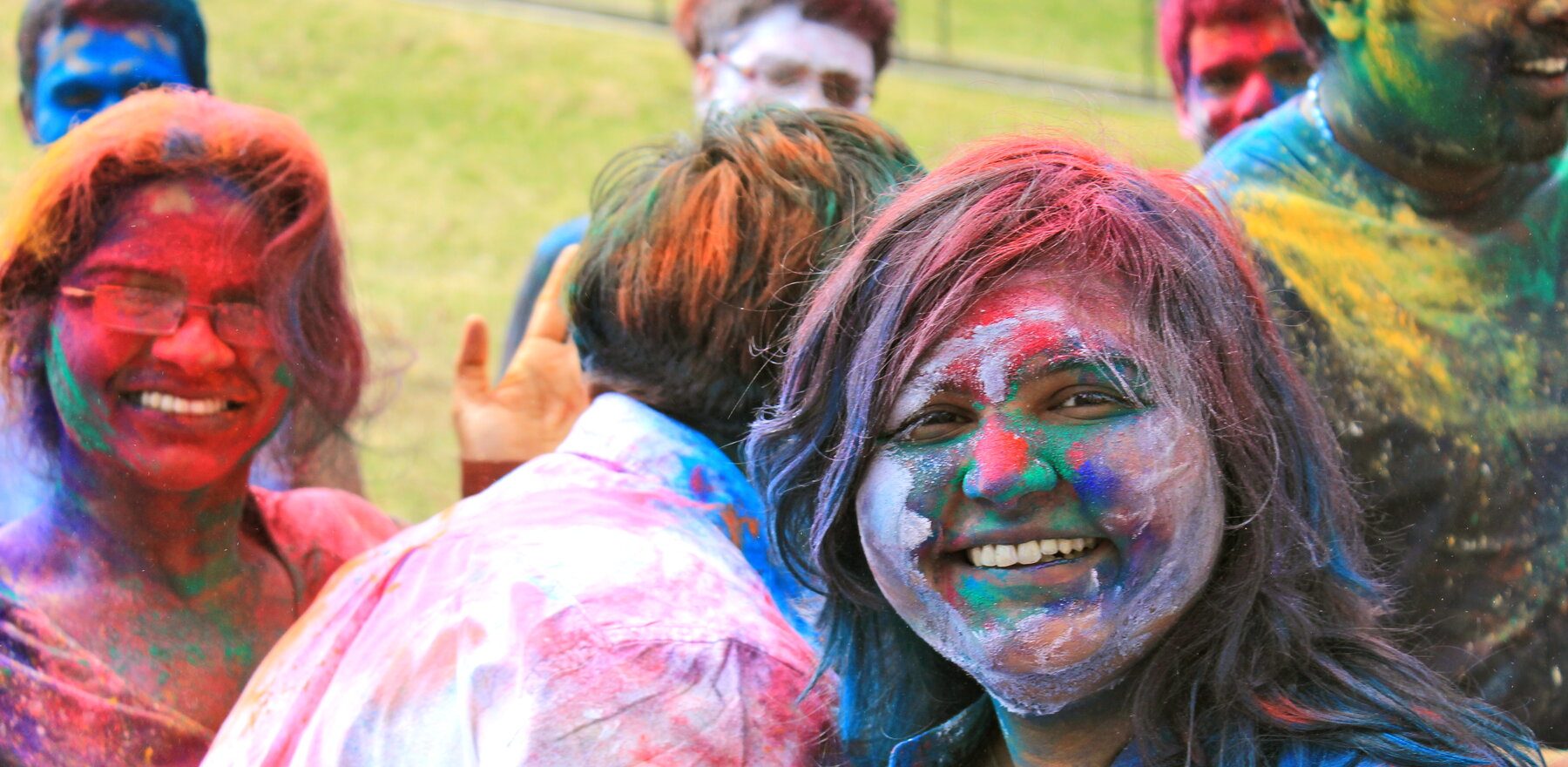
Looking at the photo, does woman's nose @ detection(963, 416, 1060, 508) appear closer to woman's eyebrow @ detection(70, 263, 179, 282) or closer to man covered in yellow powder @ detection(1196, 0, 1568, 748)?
man covered in yellow powder @ detection(1196, 0, 1568, 748)

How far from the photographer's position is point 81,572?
7.34ft

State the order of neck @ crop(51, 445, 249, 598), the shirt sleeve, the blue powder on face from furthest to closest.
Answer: neck @ crop(51, 445, 249, 598) → the shirt sleeve → the blue powder on face

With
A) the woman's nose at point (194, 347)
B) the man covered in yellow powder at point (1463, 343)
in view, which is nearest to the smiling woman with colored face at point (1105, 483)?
the man covered in yellow powder at point (1463, 343)

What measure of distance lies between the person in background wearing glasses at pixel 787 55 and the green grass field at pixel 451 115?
4.29 m

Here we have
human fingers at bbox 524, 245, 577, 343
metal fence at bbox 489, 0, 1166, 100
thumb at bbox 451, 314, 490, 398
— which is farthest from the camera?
metal fence at bbox 489, 0, 1166, 100

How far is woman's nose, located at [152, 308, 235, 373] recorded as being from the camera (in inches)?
84.7

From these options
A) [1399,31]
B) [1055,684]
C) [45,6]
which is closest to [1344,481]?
[1055,684]

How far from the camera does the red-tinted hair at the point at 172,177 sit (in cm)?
221

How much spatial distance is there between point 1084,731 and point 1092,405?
333mm

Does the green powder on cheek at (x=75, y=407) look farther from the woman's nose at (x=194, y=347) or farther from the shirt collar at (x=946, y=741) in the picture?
the shirt collar at (x=946, y=741)

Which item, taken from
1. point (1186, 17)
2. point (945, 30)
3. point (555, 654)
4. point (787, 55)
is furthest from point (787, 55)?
point (945, 30)

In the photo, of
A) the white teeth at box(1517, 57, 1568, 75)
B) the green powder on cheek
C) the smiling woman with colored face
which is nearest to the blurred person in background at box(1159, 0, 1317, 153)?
the white teeth at box(1517, 57, 1568, 75)

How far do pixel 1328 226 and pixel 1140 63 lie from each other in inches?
524

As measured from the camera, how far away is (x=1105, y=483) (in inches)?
54.5
